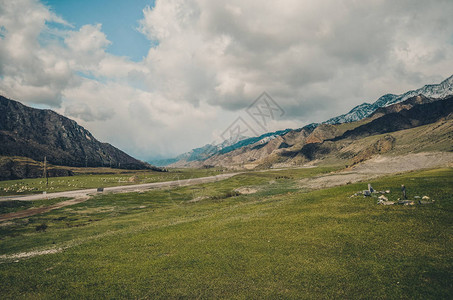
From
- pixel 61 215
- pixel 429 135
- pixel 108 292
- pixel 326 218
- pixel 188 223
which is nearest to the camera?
pixel 108 292

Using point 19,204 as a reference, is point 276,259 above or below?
below

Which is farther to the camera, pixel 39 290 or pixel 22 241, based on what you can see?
pixel 22 241

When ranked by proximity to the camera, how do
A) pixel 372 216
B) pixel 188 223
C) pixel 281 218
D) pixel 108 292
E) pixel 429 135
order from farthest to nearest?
pixel 429 135 < pixel 188 223 < pixel 281 218 < pixel 372 216 < pixel 108 292

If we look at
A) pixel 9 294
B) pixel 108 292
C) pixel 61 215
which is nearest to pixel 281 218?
pixel 108 292

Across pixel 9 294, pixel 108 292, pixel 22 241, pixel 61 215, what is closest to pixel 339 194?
pixel 108 292

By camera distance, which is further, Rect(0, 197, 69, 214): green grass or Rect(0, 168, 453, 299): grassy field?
Rect(0, 197, 69, 214): green grass

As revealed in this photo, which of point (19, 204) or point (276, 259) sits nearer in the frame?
point (276, 259)

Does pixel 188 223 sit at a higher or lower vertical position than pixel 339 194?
lower

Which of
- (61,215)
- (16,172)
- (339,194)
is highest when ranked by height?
(16,172)

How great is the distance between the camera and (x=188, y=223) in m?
32.8

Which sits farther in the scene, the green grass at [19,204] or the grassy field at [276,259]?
the green grass at [19,204]

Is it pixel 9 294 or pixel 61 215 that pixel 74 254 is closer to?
pixel 9 294

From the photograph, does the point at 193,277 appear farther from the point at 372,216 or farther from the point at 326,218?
the point at 372,216

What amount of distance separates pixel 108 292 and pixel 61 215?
55330 millimetres
